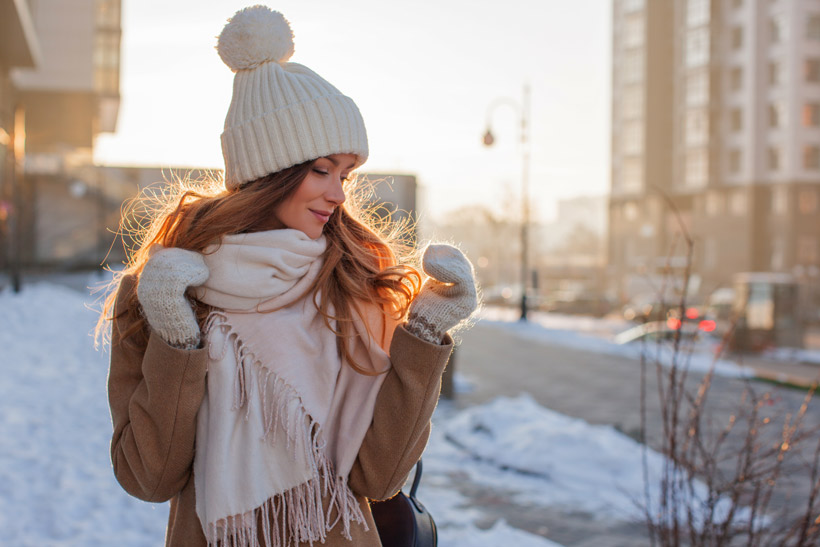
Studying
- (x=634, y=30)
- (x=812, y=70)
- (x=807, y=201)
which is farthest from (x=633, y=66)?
(x=807, y=201)

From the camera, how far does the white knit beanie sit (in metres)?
2.05

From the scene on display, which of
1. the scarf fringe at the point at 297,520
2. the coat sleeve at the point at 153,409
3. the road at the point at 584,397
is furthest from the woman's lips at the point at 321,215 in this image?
the road at the point at 584,397

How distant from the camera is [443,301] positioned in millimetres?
1824

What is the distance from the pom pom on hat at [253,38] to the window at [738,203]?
176 feet

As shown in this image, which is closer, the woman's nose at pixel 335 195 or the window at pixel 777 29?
the woman's nose at pixel 335 195

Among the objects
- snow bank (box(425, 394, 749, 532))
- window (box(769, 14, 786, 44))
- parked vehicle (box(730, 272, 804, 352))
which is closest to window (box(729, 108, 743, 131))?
window (box(769, 14, 786, 44))

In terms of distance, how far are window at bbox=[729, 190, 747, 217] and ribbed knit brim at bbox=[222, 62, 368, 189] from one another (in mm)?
53682

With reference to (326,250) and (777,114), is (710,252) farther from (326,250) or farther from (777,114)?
(326,250)

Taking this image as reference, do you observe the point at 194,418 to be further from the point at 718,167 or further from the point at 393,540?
the point at 718,167

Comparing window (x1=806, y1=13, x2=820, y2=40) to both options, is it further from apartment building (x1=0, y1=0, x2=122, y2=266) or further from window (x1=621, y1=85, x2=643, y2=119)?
apartment building (x1=0, y1=0, x2=122, y2=266)

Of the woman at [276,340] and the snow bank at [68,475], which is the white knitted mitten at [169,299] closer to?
the woman at [276,340]

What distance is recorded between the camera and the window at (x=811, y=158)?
48.6 meters

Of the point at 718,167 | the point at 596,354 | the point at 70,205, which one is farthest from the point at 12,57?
the point at 718,167

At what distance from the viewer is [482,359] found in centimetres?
1703
